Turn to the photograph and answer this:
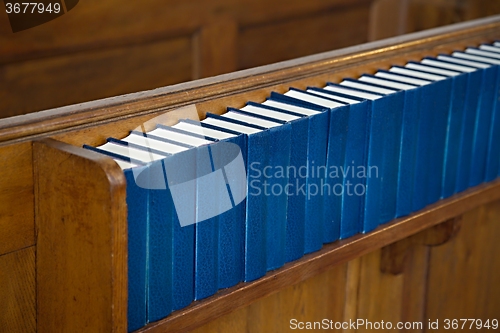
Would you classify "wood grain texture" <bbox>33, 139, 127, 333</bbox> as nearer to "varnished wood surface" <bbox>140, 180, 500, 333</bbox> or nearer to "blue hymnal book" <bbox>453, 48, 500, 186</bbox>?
"varnished wood surface" <bbox>140, 180, 500, 333</bbox>

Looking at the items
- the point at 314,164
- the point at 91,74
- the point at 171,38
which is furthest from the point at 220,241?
the point at 171,38

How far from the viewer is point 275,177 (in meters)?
1.43

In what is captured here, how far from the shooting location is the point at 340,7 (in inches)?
147

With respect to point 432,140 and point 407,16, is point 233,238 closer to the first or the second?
point 432,140

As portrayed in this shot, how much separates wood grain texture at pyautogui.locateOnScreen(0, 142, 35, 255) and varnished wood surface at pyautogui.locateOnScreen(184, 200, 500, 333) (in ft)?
1.37

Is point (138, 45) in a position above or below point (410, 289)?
above

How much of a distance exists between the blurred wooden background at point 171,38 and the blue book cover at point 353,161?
140cm

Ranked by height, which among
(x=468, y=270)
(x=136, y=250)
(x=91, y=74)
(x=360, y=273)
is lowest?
(x=468, y=270)

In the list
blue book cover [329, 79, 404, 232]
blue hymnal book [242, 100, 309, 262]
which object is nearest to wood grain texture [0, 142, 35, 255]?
blue hymnal book [242, 100, 309, 262]

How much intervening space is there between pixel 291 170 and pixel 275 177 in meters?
0.05

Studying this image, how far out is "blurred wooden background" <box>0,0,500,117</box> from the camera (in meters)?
2.74

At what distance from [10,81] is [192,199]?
1.62m

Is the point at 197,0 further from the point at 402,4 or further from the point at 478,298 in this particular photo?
the point at 478,298

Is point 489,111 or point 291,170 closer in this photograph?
point 291,170
